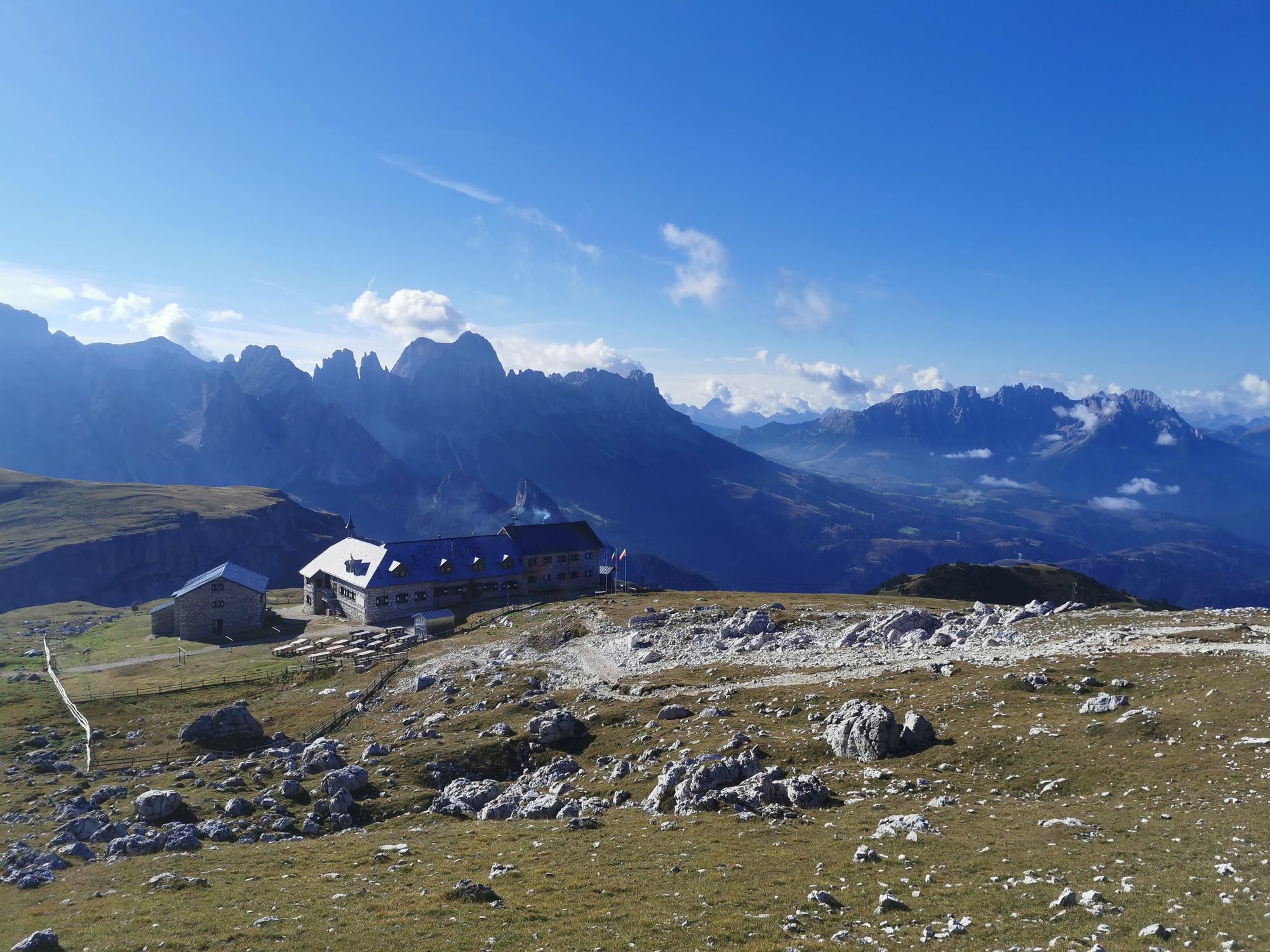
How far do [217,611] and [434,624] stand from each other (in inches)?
Answer: 1415

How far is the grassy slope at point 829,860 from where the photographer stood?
20250 millimetres

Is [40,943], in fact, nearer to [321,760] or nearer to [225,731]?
[321,760]

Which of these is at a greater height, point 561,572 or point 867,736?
point 867,736

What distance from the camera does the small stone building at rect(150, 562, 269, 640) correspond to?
100812mm

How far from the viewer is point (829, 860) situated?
25.3 meters

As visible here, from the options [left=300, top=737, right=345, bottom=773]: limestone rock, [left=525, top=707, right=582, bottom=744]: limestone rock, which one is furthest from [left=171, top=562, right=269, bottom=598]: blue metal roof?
[left=525, top=707, right=582, bottom=744]: limestone rock

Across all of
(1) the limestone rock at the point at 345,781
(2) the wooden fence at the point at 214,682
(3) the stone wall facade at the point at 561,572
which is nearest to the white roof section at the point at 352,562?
(2) the wooden fence at the point at 214,682

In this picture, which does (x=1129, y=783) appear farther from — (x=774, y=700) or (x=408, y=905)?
(x=408, y=905)

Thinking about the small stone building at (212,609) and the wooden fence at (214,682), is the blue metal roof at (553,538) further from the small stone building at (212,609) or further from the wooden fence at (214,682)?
the wooden fence at (214,682)

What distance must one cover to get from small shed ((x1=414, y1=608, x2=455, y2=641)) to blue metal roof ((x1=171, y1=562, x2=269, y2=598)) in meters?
29.7

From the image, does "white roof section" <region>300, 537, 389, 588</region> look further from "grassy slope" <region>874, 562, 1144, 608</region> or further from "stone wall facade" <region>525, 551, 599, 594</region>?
"grassy slope" <region>874, 562, 1144, 608</region>

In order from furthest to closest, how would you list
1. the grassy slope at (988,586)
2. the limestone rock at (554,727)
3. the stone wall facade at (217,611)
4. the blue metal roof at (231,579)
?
the grassy slope at (988,586) < the blue metal roof at (231,579) < the stone wall facade at (217,611) < the limestone rock at (554,727)

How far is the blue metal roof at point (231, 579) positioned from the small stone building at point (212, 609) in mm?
96

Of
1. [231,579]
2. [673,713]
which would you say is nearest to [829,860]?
[673,713]
